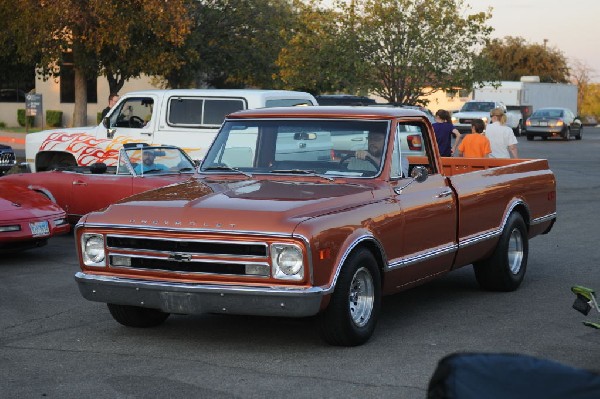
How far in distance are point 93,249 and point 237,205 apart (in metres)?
1.15

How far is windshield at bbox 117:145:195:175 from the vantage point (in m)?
13.7

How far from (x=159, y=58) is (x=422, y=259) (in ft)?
82.2

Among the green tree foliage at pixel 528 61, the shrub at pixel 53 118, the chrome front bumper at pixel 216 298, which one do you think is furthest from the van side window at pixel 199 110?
the green tree foliage at pixel 528 61

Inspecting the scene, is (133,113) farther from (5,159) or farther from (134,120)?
(5,159)

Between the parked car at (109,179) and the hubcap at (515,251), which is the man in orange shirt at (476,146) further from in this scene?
the hubcap at (515,251)

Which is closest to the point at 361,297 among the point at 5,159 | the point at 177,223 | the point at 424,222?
the point at 424,222

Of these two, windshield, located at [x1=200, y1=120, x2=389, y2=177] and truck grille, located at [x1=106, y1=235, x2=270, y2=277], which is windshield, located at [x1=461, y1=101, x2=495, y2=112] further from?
truck grille, located at [x1=106, y1=235, x2=270, y2=277]

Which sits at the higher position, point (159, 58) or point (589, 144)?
point (159, 58)

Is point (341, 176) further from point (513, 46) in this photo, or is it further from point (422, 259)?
point (513, 46)

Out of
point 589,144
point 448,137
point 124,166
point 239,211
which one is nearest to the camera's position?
point 239,211

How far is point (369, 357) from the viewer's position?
25.3 ft

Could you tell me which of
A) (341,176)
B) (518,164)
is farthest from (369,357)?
(518,164)

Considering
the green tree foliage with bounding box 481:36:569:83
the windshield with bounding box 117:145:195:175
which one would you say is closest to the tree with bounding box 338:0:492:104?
the windshield with bounding box 117:145:195:175

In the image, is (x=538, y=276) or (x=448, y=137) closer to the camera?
(x=538, y=276)
